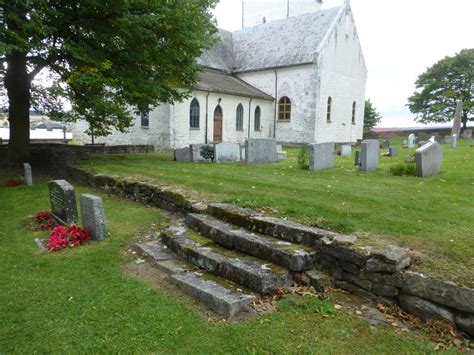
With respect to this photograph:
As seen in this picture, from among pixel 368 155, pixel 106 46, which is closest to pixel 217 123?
pixel 106 46

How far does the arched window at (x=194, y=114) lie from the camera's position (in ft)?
84.8

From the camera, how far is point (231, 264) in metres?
4.57

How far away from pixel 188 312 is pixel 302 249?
1677 mm

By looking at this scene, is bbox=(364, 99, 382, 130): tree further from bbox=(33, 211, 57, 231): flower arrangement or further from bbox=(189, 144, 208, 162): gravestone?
bbox=(33, 211, 57, 231): flower arrangement

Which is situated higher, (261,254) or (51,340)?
(261,254)

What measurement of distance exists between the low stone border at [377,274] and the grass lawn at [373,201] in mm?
213

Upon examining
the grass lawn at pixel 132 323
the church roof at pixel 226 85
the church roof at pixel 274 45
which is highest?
the church roof at pixel 274 45

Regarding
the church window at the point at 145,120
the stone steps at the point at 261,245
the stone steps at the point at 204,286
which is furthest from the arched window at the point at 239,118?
the stone steps at the point at 204,286

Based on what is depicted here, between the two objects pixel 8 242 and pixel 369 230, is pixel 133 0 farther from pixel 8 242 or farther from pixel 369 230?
pixel 369 230

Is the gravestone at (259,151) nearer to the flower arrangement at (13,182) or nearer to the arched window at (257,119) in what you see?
the flower arrangement at (13,182)

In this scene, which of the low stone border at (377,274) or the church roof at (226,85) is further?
the church roof at (226,85)

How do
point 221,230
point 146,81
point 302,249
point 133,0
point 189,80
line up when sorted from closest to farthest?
1. point 302,249
2. point 221,230
3. point 133,0
4. point 146,81
5. point 189,80

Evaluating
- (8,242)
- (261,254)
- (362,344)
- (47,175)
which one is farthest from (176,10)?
(362,344)

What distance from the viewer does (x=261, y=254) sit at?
4.82 meters
